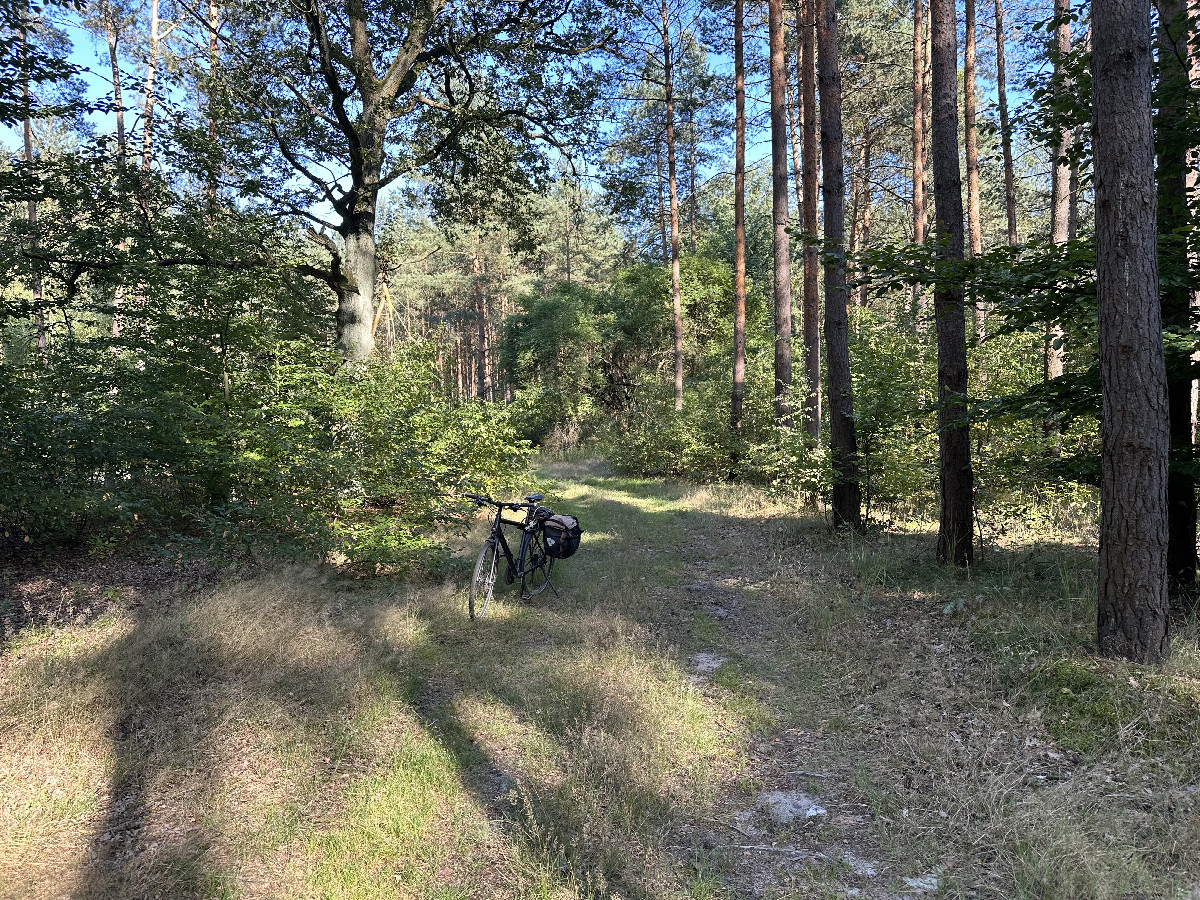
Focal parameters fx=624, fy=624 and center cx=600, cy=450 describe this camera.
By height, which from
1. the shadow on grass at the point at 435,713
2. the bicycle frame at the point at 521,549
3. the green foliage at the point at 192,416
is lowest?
the shadow on grass at the point at 435,713

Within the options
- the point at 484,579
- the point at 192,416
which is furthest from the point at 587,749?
the point at 192,416

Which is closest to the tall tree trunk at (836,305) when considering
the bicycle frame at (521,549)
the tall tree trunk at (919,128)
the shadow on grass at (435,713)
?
the shadow on grass at (435,713)

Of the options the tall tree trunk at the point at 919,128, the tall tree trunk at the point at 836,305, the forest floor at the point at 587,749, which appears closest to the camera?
the forest floor at the point at 587,749

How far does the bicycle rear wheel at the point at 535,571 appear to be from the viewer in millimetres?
7703

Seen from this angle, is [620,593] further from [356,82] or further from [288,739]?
[356,82]

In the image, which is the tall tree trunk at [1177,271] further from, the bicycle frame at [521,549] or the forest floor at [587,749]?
the bicycle frame at [521,549]

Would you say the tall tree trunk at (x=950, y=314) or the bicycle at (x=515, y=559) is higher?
the tall tree trunk at (x=950, y=314)

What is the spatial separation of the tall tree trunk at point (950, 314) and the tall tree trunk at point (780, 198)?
5397 mm

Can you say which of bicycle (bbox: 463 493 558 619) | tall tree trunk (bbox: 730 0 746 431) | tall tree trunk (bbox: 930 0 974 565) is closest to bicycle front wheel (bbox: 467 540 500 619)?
bicycle (bbox: 463 493 558 619)

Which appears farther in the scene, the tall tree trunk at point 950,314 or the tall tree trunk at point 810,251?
the tall tree trunk at point 810,251

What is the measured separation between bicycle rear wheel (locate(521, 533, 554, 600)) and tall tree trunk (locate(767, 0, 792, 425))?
6.67 meters

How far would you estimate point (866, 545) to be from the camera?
28.2ft

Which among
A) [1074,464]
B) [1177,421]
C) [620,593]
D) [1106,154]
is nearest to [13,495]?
[620,593]

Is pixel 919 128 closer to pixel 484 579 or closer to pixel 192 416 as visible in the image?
pixel 484 579
